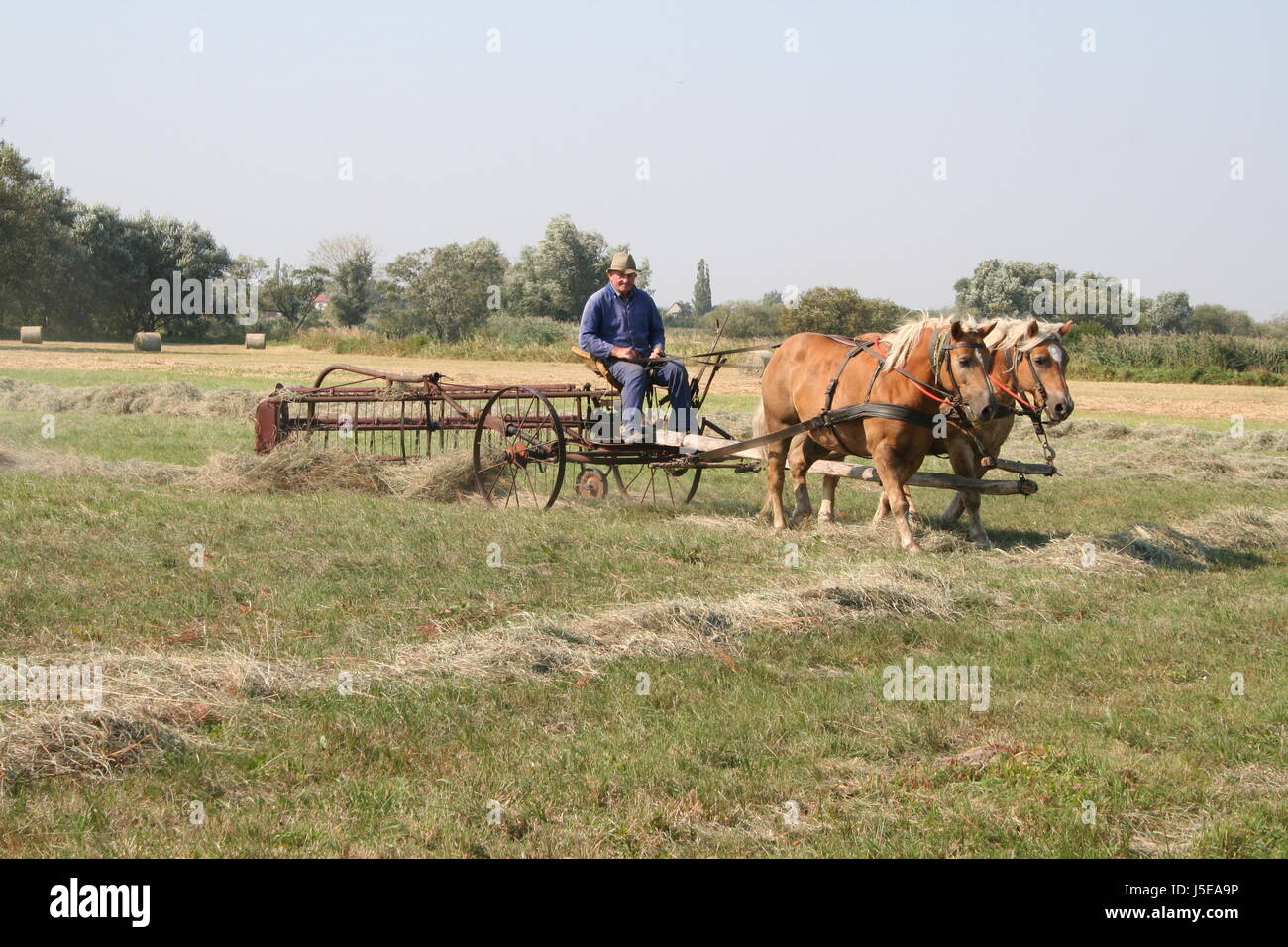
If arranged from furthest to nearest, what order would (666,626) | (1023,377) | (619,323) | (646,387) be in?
(619,323) < (646,387) < (1023,377) < (666,626)

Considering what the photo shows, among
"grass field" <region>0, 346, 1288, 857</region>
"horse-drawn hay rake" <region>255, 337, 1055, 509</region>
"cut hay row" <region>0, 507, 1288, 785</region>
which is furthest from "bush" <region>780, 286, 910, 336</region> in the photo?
"cut hay row" <region>0, 507, 1288, 785</region>

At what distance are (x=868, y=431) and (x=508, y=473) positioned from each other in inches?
176

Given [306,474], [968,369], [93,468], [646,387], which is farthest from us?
[93,468]

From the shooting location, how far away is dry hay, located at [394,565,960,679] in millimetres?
6301

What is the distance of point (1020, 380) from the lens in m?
9.88

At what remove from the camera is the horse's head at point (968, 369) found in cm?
949

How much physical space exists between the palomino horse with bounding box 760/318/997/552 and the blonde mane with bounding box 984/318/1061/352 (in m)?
0.12

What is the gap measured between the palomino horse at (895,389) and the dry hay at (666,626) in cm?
183

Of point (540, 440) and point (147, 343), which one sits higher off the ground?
point (147, 343)

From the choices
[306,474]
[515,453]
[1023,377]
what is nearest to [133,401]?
[306,474]

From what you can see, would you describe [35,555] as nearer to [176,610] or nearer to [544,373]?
[176,610]

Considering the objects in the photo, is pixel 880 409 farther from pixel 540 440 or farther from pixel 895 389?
pixel 540 440

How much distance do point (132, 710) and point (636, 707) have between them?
90.5 inches

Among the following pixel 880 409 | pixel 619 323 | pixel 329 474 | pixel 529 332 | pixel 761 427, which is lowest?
pixel 329 474
